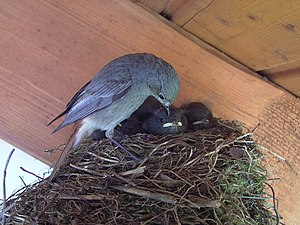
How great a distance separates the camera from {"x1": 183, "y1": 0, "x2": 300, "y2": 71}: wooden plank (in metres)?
1.87

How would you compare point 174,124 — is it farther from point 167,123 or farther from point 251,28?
point 251,28

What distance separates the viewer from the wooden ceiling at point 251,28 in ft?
6.19

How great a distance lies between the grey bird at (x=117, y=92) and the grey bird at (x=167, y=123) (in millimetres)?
51

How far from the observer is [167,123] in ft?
7.24

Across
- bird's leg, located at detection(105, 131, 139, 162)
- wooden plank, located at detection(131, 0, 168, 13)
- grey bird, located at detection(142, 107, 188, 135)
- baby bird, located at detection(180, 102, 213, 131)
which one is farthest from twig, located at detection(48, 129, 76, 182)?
wooden plank, located at detection(131, 0, 168, 13)

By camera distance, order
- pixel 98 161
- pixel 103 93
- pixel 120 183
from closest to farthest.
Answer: pixel 120 183 < pixel 98 161 < pixel 103 93

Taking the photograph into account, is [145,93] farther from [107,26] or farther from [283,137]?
[283,137]

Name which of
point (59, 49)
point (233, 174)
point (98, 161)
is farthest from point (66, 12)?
point (233, 174)

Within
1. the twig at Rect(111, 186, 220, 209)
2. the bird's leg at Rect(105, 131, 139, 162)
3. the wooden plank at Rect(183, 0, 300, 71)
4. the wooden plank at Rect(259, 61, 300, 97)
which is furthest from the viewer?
the wooden plank at Rect(259, 61, 300, 97)

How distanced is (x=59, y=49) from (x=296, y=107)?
3.07 feet

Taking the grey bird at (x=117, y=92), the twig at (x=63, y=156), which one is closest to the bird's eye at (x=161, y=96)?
the grey bird at (x=117, y=92)

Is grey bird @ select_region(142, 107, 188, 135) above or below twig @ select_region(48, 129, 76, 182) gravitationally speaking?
below

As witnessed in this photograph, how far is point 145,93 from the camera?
231cm

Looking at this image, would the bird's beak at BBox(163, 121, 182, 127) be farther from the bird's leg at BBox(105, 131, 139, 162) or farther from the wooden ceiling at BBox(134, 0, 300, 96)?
the wooden ceiling at BBox(134, 0, 300, 96)
